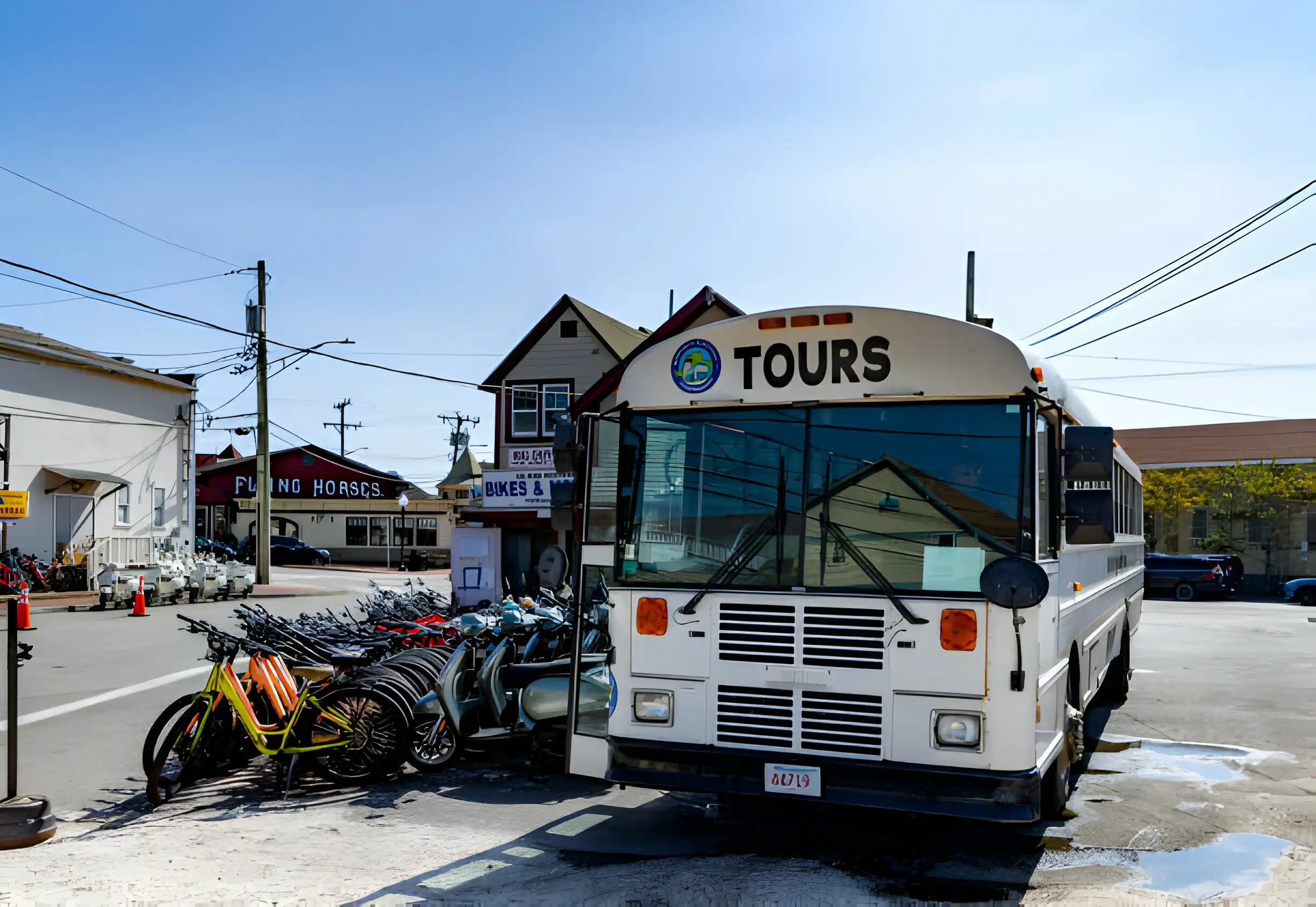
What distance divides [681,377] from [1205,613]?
26.0 meters

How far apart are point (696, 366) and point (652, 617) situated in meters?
1.51

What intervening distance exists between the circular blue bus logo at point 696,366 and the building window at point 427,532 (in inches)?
2233

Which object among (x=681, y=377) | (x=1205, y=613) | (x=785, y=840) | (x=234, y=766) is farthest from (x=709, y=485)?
(x=1205, y=613)

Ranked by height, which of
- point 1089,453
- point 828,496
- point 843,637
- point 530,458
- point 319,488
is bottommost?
point 843,637

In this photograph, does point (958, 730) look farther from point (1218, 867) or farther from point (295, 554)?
point (295, 554)

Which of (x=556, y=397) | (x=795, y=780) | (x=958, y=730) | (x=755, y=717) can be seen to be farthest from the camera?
(x=556, y=397)

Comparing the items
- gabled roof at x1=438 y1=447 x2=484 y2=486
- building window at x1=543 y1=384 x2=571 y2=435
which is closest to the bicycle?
building window at x1=543 y1=384 x2=571 y2=435

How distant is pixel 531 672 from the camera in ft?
28.6

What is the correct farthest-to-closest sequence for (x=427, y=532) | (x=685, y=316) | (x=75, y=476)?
1. (x=427, y=532)
2. (x=75, y=476)
3. (x=685, y=316)

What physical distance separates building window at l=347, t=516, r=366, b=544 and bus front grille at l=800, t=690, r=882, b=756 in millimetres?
58763

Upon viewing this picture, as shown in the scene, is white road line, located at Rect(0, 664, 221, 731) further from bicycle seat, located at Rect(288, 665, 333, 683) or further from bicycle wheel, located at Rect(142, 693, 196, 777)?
bicycle seat, located at Rect(288, 665, 333, 683)

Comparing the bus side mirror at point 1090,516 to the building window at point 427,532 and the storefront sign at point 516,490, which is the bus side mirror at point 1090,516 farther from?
the building window at point 427,532

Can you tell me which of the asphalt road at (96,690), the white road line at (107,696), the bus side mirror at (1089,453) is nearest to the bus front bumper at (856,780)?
the bus side mirror at (1089,453)

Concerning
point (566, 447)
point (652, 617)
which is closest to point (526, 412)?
point (566, 447)
